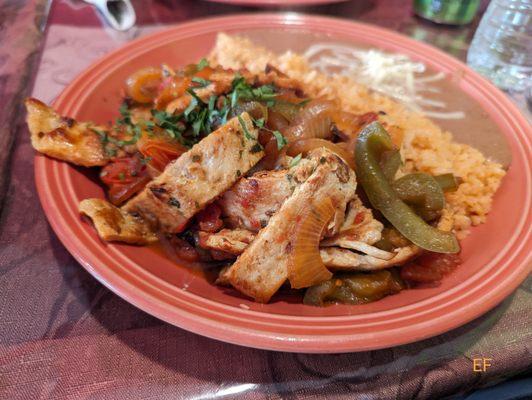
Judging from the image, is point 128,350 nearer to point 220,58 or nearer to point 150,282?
point 150,282

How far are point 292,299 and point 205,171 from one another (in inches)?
20.9

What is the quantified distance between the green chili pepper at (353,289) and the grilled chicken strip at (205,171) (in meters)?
0.48

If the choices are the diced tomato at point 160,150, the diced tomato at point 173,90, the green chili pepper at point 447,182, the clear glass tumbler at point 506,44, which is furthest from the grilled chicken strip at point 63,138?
the clear glass tumbler at point 506,44

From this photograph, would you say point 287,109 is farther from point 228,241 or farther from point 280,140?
point 228,241

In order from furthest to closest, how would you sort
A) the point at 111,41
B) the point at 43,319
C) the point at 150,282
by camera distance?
the point at 111,41
the point at 43,319
the point at 150,282

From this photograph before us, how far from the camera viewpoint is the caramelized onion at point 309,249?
130 cm

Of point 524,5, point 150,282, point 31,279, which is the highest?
point 524,5

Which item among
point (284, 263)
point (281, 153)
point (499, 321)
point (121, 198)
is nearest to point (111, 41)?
point (121, 198)

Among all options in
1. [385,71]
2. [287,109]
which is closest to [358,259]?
[287,109]

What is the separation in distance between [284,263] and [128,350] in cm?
55

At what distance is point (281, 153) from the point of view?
156 cm

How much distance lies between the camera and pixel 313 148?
1.55m

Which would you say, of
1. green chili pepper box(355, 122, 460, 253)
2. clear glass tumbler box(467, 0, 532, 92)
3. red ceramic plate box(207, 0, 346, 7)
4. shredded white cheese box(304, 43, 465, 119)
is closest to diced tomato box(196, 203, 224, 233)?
green chili pepper box(355, 122, 460, 253)

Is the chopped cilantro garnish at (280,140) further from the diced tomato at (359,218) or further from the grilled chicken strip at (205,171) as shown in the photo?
the diced tomato at (359,218)
